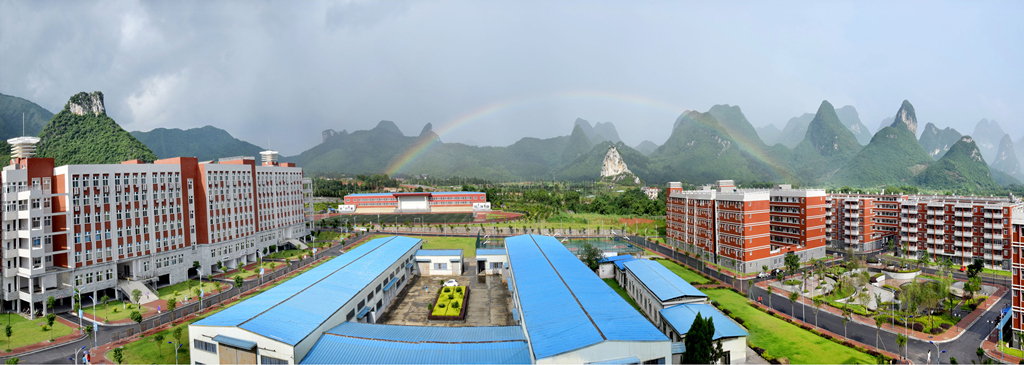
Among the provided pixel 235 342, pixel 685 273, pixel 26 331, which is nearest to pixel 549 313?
pixel 235 342

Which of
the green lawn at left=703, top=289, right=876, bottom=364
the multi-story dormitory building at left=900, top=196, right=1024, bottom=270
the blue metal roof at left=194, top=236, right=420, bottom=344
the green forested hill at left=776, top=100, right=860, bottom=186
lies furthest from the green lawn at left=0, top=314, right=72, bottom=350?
the green forested hill at left=776, top=100, right=860, bottom=186

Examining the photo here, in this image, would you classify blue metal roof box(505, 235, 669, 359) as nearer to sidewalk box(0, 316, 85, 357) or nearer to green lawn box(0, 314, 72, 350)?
sidewalk box(0, 316, 85, 357)

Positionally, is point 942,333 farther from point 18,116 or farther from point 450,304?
point 18,116

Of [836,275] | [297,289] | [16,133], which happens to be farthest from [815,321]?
[16,133]

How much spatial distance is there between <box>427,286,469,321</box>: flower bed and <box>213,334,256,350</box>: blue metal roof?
893 cm

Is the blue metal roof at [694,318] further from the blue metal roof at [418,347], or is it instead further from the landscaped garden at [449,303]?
the landscaped garden at [449,303]

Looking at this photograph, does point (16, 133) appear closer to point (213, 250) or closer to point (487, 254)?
point (213, 250)

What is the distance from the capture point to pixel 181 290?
27078 mm

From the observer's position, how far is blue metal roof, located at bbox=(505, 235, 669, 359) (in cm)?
1332

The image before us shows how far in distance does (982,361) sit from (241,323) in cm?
2646

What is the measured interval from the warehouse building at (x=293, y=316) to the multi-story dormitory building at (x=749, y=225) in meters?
24.3

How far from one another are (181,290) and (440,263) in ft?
51.5

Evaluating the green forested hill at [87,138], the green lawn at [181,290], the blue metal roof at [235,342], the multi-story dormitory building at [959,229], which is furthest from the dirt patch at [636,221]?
the green forested hill at [87,138]

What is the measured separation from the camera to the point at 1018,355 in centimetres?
1720
